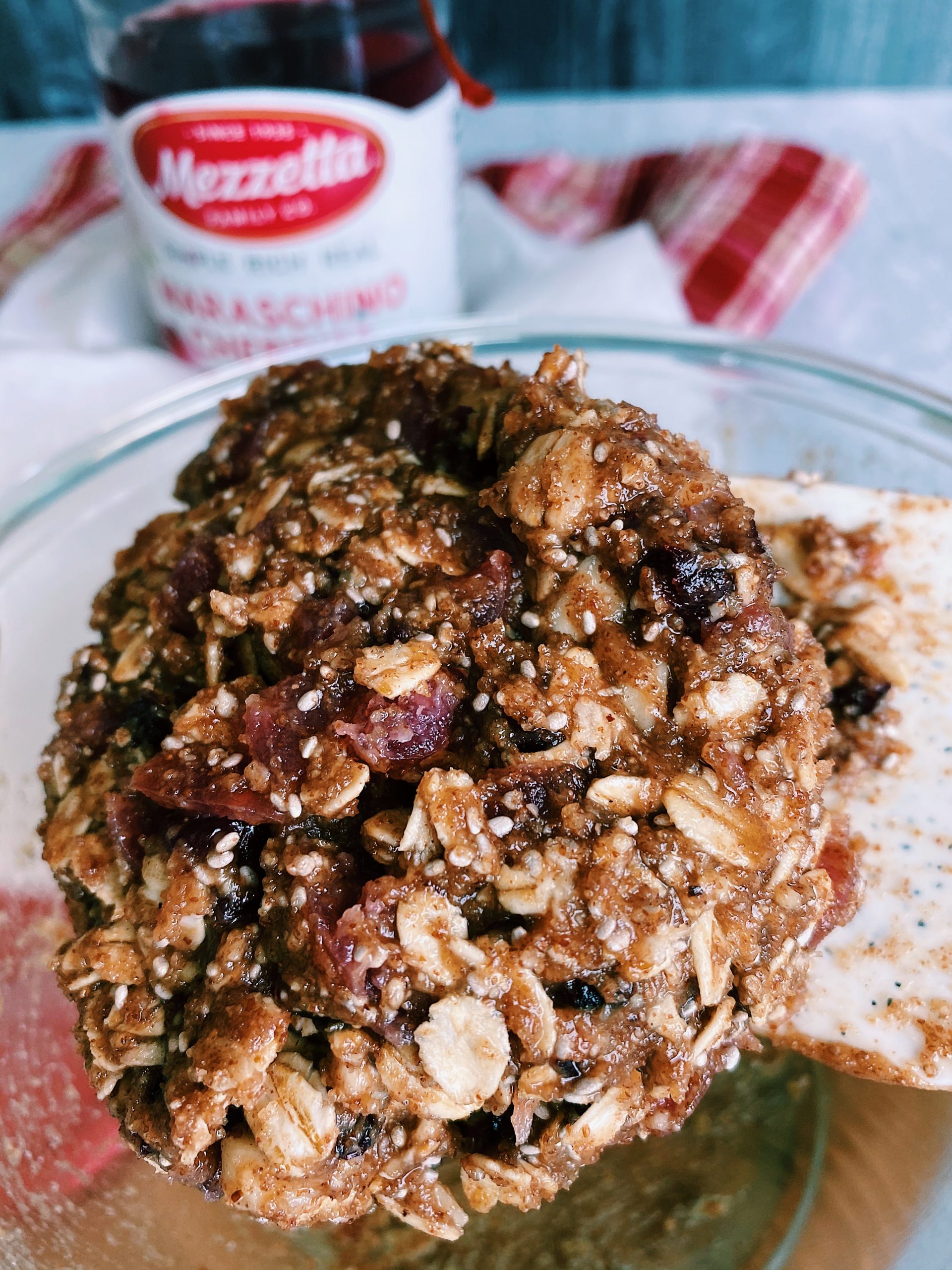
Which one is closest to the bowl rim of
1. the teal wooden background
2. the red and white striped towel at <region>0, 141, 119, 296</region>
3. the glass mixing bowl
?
A: the glass mixing bowl

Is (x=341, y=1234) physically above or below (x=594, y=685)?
below

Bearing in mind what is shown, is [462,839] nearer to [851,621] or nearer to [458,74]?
[851,621]

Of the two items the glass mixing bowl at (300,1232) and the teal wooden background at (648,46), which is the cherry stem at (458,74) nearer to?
the glass mixing bowl at (300,1232)

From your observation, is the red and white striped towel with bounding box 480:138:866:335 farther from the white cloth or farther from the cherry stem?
the cherry stem

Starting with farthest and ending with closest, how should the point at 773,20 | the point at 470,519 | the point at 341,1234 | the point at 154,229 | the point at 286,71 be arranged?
the point at 773,20, the point at 154,229, the point at 286,71, the point at 341,1234, the point at 470,519

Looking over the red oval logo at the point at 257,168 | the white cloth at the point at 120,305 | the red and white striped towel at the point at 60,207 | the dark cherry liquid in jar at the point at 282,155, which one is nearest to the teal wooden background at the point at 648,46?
the red and white striped towel at the point at 60,207

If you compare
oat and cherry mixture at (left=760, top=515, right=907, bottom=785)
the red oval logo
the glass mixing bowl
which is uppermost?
the red oval logo

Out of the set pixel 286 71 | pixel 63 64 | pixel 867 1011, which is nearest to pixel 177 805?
pixel 867 1011

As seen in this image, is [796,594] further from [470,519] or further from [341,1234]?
[341,1234]
